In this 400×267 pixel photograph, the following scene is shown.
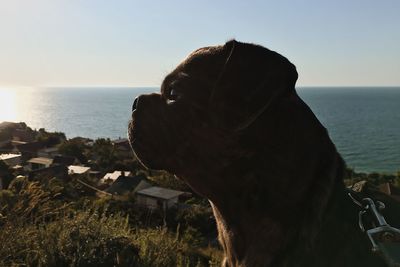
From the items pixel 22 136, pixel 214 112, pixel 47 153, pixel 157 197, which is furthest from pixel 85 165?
pixel 214 112

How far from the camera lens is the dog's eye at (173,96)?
3225 millimetres

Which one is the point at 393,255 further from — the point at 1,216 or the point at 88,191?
the point at 88,191

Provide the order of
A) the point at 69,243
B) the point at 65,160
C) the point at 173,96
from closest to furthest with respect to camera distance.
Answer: the point at 173,96, the point at 69,243, the point at 65,160

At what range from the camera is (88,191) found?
3400cm

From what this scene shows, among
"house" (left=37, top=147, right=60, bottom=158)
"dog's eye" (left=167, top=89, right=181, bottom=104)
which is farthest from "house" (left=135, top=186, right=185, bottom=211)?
"house" (left=37, top=147, right=60, bottom=158)

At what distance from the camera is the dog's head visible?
2723 mm

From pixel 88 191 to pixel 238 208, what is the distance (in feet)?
108

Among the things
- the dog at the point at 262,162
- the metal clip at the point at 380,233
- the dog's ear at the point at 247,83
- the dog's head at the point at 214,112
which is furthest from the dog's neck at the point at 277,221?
the dog's ear at the point at 247,83

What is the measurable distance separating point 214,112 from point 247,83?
0.37m

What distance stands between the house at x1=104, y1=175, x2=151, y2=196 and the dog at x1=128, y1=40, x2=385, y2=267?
32682mm

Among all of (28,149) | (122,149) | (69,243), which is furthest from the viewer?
(122,149)

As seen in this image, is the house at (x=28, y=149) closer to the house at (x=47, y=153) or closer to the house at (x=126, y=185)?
the house at (x=47, y=153)

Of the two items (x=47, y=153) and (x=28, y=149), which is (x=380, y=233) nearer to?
(x=47, y=153)

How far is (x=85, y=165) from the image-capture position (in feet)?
191
